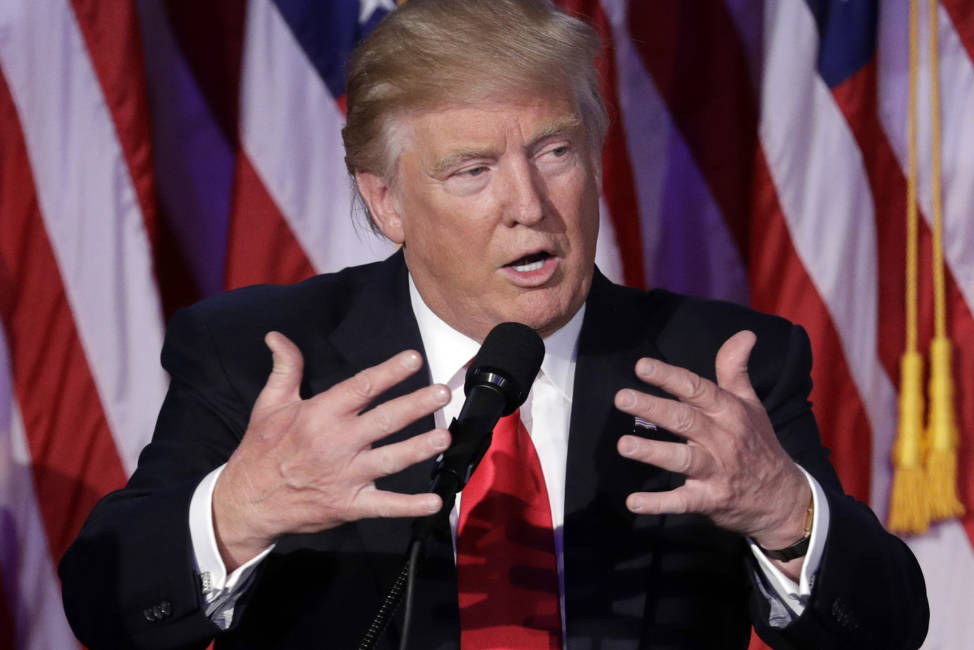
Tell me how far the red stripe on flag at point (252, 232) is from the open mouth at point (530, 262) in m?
1.05

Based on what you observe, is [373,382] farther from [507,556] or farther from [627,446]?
[507,556]

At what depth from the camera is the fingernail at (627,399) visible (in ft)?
3.80

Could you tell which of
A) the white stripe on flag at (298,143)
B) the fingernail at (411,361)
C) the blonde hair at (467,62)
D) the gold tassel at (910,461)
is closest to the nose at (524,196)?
the blonde hair at (467,62)

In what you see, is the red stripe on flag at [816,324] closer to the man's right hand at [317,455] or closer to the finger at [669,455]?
the finger at [669,455]

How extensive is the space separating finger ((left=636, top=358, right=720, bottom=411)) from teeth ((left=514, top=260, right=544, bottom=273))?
0.42 metres

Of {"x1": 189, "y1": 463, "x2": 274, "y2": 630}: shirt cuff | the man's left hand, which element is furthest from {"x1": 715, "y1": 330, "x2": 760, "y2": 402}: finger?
{"x1": 189, "y1": 463, "x2": 274, "y2": 630}: shirt cuff

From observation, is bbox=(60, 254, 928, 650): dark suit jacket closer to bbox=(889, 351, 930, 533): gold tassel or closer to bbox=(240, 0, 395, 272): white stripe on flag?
bbox=(240, 0, 395, 272): white stripe on flag

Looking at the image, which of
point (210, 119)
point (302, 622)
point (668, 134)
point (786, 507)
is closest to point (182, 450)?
point (302, 622)

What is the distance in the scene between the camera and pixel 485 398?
1100 mm

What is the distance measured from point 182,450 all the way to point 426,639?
1.42ft

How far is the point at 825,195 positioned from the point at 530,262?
1.27 meters

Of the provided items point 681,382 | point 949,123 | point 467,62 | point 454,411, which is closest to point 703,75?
point 949,123

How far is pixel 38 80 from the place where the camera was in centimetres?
235

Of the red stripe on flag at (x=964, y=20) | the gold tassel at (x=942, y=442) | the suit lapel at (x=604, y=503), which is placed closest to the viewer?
the suit lapel at (x=604, y=503)
